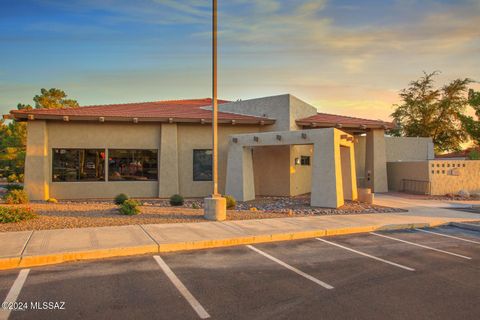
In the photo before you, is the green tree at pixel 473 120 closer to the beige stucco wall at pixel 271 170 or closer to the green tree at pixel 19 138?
the beige stucco wall at pixel 271 170

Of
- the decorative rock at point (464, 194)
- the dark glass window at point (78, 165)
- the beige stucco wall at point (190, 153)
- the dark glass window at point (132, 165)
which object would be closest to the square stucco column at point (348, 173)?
the beige stucco wall at point (190, 153)

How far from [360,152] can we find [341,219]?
53.0 ft

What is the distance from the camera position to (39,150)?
18609 mm

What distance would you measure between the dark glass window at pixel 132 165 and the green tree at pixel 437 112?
3734 cm

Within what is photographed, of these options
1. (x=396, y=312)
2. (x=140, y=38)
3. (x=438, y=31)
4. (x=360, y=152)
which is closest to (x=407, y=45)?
(x=438, y=31)

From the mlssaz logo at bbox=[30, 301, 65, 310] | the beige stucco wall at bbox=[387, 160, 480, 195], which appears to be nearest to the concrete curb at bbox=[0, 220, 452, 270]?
the mlssaz logo at bbox=[30, 301, 65, 310]

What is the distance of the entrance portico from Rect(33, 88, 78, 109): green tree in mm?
21067

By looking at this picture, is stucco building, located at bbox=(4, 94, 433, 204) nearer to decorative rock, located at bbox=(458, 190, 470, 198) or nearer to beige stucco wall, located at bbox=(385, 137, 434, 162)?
decorative rock, located at bbox=(458, 190, 470, 198)

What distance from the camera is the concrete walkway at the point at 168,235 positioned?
304 inches

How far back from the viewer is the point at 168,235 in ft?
31.8

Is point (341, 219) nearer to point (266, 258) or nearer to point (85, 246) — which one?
point (266, 258)

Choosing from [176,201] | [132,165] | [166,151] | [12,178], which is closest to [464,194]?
[176,201]

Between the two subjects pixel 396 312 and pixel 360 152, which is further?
pixel 360 152

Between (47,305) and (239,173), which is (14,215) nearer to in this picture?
(47,305)
